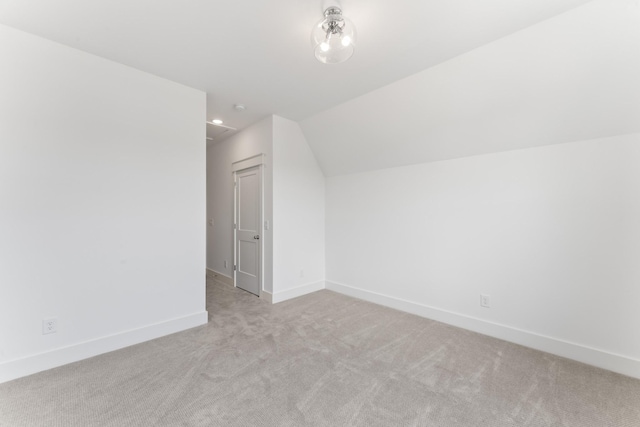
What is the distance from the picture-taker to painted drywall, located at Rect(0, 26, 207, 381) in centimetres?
200

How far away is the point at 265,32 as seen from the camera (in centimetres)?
200

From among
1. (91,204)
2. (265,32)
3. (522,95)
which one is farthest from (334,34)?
(91,204)

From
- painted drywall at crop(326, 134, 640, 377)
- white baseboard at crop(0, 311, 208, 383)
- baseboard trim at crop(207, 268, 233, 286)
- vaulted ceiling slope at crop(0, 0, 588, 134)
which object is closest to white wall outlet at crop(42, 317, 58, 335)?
white baseboard at crop(0, 311, 208, 383)

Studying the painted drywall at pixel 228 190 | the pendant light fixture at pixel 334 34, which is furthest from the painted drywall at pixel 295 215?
the pendant light fixture at pixel 334 34

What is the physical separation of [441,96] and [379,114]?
700 millimetres

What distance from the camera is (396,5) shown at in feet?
5.68

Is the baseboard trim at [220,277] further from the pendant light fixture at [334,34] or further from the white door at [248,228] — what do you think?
the pendant light fixture at [334,34]

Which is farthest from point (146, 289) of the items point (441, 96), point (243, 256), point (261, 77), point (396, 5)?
point (441, 96)

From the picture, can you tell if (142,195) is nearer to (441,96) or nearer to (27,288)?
(27,288)

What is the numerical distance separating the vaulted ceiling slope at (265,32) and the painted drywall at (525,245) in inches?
41.2

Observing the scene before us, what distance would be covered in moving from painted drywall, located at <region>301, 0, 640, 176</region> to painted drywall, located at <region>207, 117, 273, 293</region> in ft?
3.94

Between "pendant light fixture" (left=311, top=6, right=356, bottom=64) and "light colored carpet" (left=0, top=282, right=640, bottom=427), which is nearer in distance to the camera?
"light colored carpet" (left=0, top=282, right=640, bottom=427)

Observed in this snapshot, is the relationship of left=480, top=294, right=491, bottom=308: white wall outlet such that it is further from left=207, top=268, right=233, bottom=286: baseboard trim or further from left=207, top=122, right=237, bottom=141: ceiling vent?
left=207, top=122, right=237, bottom=141: ceiling vent

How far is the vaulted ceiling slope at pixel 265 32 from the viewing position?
1.75m
